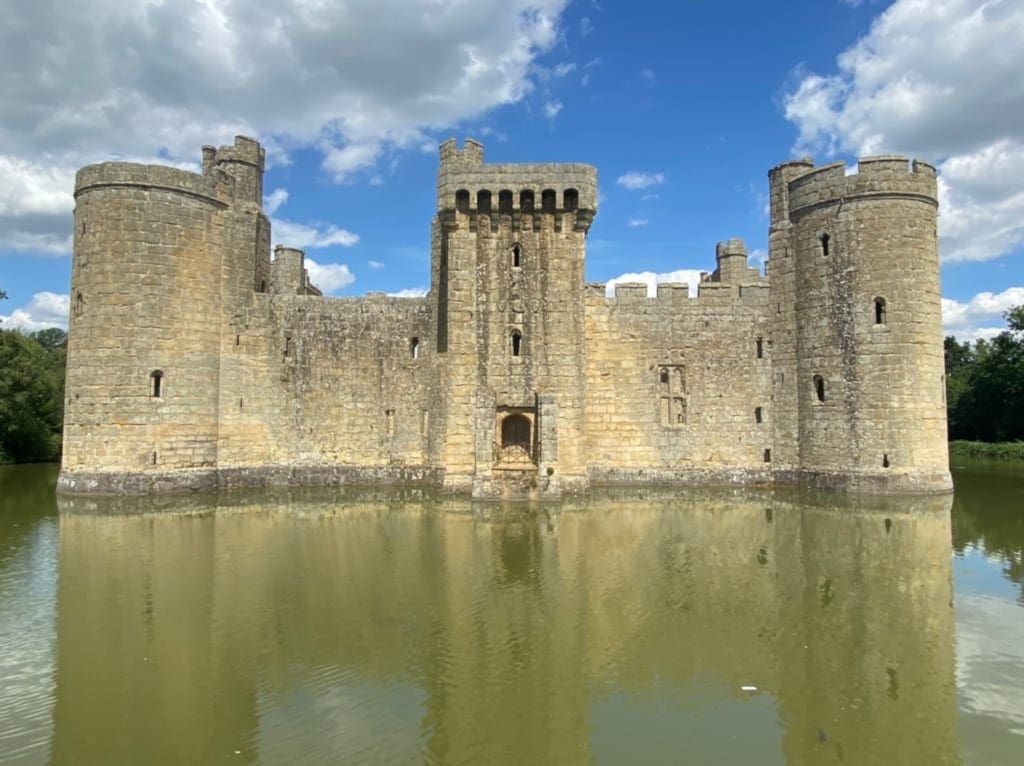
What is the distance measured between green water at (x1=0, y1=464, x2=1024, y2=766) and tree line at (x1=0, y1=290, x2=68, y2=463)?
1878 centimetres

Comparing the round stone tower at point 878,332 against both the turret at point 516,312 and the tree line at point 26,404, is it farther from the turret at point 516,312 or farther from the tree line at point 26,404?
the tree line at point 26,404

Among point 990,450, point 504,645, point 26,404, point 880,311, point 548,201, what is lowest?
point 504,645

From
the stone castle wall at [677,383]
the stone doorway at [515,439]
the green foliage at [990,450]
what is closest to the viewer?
the stone doorway at [515,439]

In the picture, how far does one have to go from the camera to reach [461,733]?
643cm

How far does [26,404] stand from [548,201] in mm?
24662

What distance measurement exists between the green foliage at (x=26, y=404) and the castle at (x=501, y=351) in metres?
13.7

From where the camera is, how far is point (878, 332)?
1931 cm

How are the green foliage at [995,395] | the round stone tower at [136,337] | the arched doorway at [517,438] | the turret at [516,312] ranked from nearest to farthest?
the round stone tower at [136,337]
the turret at [516,312]
the arched doorway at [517,438]
the green foliage at [995,395]

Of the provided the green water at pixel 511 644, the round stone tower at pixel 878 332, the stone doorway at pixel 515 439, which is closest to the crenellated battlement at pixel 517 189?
the stone doorway at pixel 515 439

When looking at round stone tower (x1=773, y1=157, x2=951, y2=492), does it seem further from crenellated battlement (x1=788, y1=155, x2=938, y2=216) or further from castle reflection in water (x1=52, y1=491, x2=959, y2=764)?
castle reflection in water (x1=52, y1=491, x2=959, y2=764)

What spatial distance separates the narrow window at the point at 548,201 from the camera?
2020 cm

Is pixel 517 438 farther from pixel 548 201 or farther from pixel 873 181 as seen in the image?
pixel 873 181

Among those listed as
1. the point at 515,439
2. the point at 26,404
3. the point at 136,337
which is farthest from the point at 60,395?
the point at 515,439

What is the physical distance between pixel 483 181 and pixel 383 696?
51.7 feet
